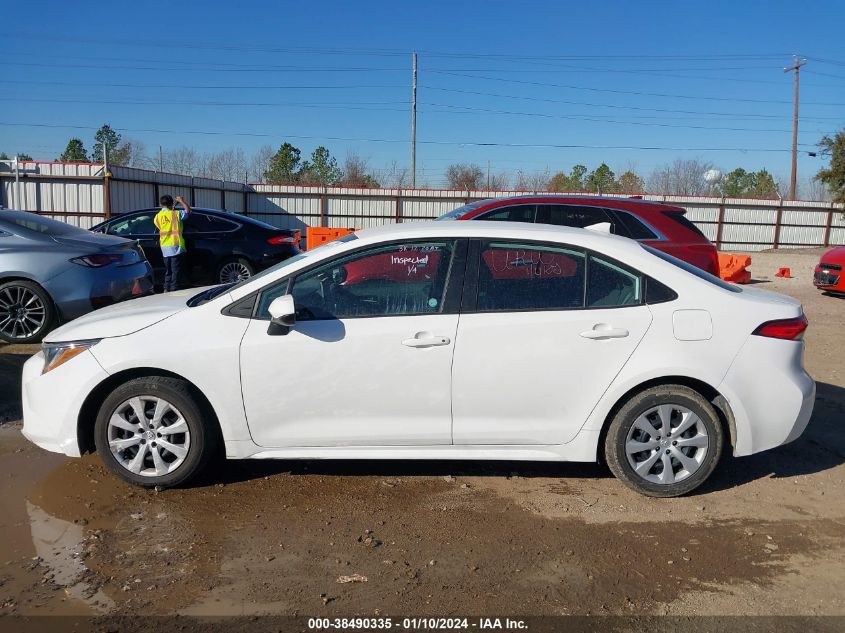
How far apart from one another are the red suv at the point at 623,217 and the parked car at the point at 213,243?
4908mm

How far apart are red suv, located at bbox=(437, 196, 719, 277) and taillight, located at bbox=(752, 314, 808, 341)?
3.68 meters

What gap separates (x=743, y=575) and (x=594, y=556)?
72 centimetres

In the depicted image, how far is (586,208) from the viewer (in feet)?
28.2

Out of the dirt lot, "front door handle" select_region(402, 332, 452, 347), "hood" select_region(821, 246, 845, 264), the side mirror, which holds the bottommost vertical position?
the dirt lot

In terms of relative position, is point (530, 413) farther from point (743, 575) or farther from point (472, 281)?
point (743, 575)

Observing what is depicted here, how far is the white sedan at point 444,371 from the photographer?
4.39 m

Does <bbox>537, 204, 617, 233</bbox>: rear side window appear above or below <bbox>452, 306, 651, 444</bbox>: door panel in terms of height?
above

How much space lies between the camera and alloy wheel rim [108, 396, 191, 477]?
443 cm

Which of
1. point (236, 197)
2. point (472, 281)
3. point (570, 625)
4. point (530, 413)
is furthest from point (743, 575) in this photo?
A: point (236, 197)

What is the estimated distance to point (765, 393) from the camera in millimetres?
4473

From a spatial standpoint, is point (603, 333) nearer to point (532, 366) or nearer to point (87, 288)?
point (532, 366)

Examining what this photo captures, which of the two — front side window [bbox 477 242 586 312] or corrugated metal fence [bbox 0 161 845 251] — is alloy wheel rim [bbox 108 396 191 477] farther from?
corrugated metal fence [bbox 0 161 845 251]

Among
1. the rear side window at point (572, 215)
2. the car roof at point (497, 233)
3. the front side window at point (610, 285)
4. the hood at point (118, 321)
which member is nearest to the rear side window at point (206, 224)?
the rear side window at point (572, 215)

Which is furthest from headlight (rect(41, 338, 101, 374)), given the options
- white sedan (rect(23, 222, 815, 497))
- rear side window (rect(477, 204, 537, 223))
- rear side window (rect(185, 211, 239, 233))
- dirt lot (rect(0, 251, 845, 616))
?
rear side window (rect(185, 211, 239, 233))
